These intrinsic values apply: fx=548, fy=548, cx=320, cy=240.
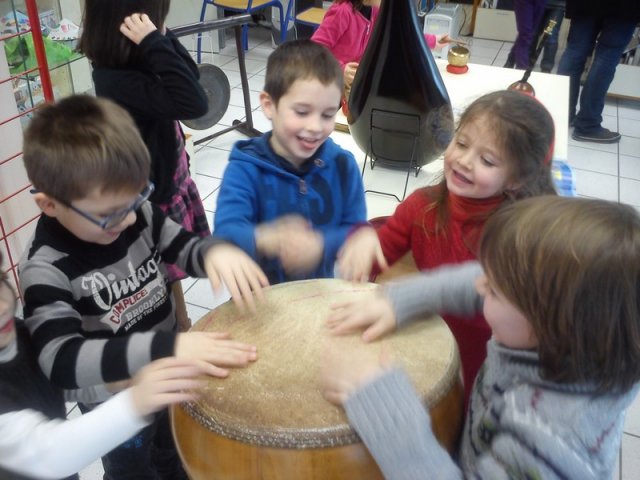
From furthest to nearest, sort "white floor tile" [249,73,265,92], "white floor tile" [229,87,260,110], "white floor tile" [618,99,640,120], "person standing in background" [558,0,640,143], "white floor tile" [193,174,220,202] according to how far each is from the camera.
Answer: "white floor tile" [249,73,265,92] < "white floor tile" [618,99,640,120] < "white floor tile" [229,87,260,110] < "person standing in background" [558,0,640,143] < "white floor tile" [193,174,220,202]

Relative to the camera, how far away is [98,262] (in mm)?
851

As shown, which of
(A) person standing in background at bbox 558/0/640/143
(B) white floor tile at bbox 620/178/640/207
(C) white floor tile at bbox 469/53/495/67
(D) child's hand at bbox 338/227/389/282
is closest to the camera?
(D) child's hand at bbox 338/227/389/282

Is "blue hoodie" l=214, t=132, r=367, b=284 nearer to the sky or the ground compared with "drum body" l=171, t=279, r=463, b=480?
nearer to the sky

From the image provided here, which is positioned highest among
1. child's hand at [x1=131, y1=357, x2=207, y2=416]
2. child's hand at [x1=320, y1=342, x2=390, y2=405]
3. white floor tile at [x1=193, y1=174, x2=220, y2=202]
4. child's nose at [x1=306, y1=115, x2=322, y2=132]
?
child's nose at [x1=306, y1=115, x2=322, y2=132]

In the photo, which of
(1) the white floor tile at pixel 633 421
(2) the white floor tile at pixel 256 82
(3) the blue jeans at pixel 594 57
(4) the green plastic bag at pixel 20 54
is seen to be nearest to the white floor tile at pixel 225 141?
(2) the white floor tile at pixel 256 82

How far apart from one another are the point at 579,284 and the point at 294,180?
63 centimetres

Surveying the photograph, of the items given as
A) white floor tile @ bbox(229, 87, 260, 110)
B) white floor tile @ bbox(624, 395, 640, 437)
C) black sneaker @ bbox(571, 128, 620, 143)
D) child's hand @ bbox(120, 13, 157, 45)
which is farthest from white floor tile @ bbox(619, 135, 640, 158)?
child's hand @ bbox(120, 13, 157, 45)

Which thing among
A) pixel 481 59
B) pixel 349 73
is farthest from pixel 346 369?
pixel 481 59

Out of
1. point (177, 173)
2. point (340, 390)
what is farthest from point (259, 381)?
point (177, 173)

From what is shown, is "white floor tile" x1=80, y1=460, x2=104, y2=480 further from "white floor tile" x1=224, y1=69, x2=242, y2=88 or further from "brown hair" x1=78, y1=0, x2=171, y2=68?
"white floor tile" x1=224, y1=69, x2=242, y2=88

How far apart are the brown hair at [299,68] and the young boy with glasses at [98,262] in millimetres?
320

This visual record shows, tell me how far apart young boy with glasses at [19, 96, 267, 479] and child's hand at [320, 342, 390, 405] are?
0.38 ft

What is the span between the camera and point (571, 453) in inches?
21.6

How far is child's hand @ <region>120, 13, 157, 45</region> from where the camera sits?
1.36m
